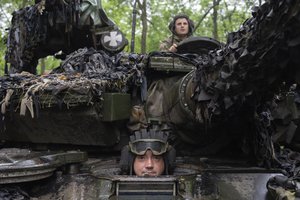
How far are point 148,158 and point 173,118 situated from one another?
2.89ft

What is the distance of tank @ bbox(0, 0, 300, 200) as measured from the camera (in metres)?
4.11

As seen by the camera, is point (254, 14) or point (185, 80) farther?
point (185, 80)

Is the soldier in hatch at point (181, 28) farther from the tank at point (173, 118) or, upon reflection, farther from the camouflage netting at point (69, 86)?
the camouflage netting at point (69, 86)

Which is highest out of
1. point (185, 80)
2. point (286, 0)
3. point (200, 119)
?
point (286, 0)

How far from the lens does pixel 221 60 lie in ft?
14.5

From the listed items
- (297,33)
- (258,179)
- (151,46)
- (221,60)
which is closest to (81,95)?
(221,60)

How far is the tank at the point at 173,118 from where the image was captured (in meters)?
4.11

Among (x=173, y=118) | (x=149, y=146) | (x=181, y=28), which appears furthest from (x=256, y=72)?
(x=181, y=28)

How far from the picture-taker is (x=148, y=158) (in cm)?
502

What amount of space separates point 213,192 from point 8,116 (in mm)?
2640

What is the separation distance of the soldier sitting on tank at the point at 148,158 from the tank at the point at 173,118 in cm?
25

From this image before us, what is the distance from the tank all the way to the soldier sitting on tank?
0.25 metres

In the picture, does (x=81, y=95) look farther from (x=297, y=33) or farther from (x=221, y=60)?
(x=297, y=33)

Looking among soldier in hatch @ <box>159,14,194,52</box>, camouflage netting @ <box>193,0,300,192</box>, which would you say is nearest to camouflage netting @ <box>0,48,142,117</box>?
camouflage netting @ <box>193,0,300,192</box>
